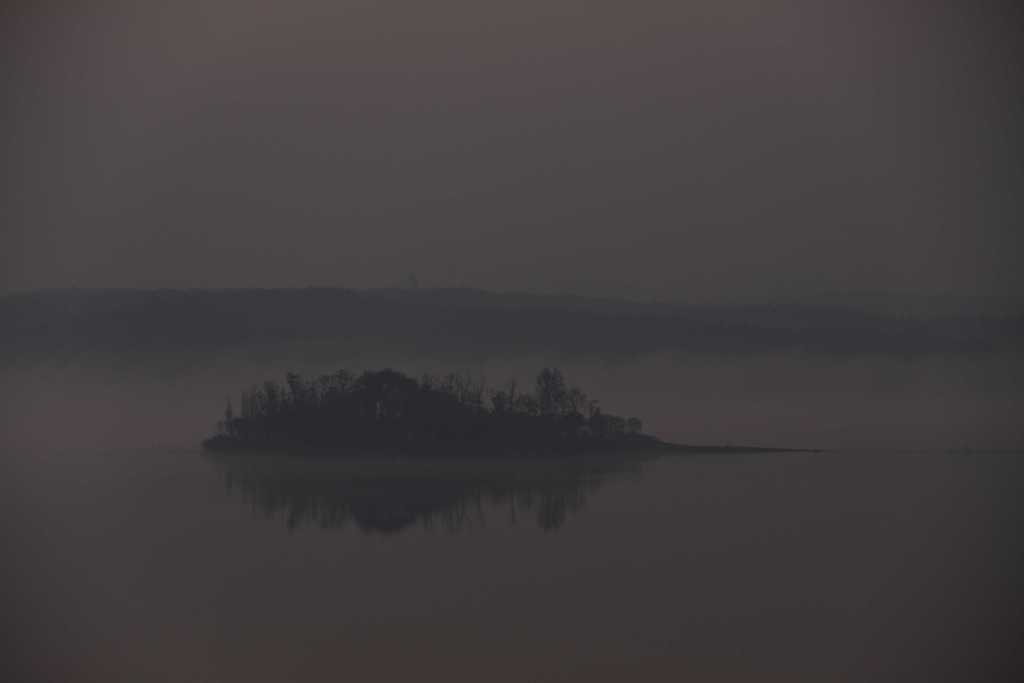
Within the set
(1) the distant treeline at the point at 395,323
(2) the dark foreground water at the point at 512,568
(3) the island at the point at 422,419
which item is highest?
(1) the distant treeline at the point at 395,323

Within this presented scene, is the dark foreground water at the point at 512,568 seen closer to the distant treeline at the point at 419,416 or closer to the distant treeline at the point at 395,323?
the distant treeline at the point at 419,416

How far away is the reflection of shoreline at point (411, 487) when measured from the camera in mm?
2494

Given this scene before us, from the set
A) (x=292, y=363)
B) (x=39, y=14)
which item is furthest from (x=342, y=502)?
(x=39, y=14)

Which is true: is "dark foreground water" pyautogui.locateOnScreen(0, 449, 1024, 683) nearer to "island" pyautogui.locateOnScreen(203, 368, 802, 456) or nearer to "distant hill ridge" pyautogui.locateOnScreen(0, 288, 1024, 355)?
"island" pyautogui.locateOnScreen(203, 368, 802, 456)

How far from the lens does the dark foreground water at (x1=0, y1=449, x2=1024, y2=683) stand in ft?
7.91

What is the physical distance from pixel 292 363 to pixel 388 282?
10.7 inches

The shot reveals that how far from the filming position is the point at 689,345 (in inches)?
99.7

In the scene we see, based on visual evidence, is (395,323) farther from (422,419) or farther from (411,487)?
(411,487)

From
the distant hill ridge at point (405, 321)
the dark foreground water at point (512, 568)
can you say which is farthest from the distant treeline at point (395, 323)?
the dark foreground water at point (512, 568)

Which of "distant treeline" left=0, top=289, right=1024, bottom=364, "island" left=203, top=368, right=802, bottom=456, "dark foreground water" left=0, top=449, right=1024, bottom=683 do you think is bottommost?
"dark foreground water" left=0, top=449, right=1024, bottom=683

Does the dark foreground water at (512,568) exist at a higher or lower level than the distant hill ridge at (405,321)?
lower

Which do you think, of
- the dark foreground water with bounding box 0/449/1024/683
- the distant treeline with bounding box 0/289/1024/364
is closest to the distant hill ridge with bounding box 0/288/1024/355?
the distant treeline with bounding box 0/289/1024/364

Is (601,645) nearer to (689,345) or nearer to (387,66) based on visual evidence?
(689,345)

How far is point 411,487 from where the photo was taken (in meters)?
2.52
